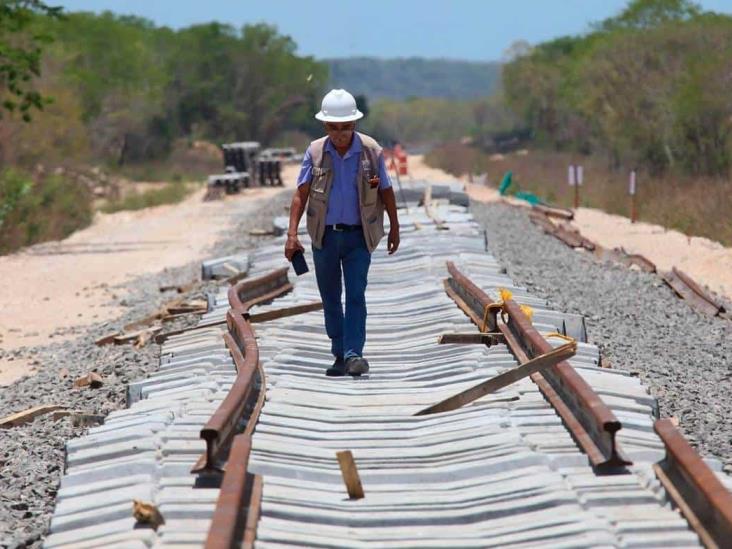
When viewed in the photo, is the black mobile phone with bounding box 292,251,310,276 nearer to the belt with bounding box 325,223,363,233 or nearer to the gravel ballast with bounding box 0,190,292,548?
the belt with bounding box 325,223,363,233

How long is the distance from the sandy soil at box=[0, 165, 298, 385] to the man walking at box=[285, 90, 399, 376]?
5.89 m

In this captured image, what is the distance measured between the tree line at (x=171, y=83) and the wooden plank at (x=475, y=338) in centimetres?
4398

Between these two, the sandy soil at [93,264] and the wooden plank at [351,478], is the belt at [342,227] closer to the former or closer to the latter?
the wooden plank at [351,478]

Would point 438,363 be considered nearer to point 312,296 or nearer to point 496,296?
point 496,296

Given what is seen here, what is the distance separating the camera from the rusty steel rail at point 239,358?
6.51 meters

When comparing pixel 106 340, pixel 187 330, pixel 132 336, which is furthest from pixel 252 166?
pixel 187 330

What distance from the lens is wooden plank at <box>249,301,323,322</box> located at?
11834 millimetres

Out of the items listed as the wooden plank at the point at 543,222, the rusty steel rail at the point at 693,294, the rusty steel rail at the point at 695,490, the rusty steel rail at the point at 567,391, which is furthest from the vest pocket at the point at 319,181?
the wooden plank at the point at 543,222

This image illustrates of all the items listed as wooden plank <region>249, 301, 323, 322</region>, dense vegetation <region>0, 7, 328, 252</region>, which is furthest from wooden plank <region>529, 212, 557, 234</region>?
wooden plank <region>249, 301, 323, 322</region>

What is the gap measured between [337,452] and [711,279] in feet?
56.1

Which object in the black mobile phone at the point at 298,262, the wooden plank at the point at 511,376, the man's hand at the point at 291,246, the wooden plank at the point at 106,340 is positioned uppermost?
the man's hand at the point at 291,246

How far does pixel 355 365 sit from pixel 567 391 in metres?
1.88

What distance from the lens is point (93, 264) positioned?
1150 inches

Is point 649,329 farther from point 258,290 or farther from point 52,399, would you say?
point 52,399
